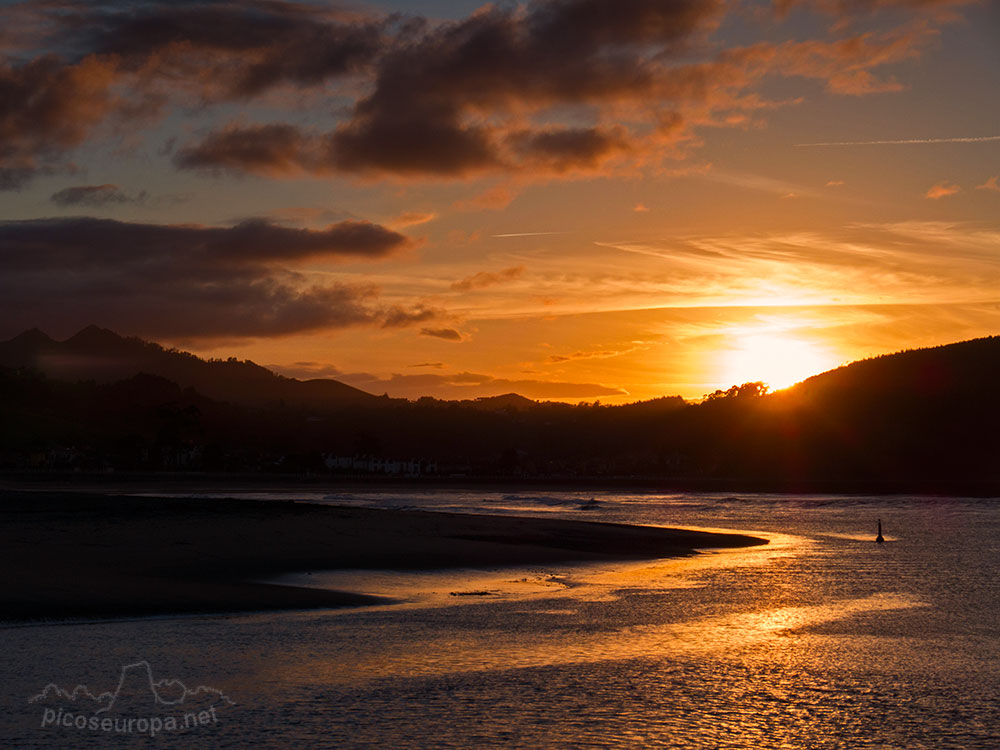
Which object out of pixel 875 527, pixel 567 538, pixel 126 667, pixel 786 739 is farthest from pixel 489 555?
pixel 875 527

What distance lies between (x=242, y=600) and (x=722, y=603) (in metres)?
13.6

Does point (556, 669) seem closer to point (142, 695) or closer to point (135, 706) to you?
point (142, 695)

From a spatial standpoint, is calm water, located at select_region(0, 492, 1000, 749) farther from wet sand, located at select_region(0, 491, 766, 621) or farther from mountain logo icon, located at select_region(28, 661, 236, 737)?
wet sand, located at select_region(0, 491, 766, 621)

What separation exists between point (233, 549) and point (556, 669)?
23.6 meters

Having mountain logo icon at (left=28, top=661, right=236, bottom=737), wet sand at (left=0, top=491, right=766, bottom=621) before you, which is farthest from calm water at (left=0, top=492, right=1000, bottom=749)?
wet sand at (left=0, top=491, right=766, bottom=621)

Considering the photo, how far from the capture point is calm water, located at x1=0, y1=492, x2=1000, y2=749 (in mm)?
13969

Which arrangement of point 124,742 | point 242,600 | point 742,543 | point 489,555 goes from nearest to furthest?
point 124,742 → point 242,600 → point 489,555 → point 742,543

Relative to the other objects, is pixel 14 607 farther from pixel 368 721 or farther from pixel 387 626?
pixel 368 721

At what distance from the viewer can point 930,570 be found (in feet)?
123

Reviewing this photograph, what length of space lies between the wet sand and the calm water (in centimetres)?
249

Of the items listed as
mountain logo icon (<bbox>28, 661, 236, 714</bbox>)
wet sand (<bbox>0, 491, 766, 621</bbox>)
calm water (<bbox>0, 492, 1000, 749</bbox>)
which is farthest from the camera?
wet sand (<bbox>0, 491, 766, 621</bbox>)

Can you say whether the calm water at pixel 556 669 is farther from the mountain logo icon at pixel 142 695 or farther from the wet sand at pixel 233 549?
the wet sand at pixel 233 549

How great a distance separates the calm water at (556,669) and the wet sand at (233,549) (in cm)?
249

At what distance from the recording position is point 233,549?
3859 cm
